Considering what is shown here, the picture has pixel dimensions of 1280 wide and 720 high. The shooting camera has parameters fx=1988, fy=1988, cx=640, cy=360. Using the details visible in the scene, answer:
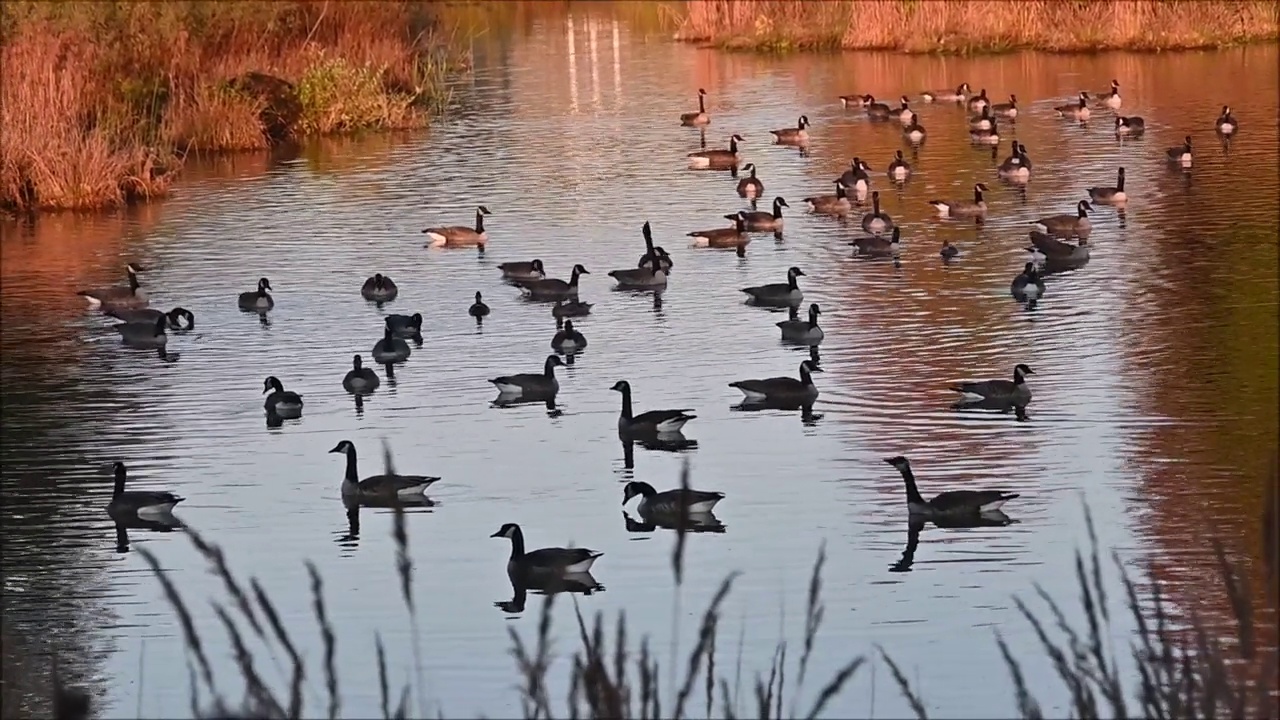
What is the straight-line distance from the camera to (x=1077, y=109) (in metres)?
33.1

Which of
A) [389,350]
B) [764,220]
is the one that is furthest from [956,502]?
[764,220]

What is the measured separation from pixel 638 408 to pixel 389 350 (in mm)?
3316

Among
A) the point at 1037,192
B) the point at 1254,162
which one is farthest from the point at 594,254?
the point at 1254,162

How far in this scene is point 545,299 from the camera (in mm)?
20719

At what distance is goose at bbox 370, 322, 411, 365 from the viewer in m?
18.0

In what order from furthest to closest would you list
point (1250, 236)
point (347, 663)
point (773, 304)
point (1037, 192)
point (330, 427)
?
point (1037, 192) → point (1250, 236) → point (773, 304) → point (330, 427) → point (347, 663)

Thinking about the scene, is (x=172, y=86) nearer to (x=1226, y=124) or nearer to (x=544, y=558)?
(x=1226, y=124)

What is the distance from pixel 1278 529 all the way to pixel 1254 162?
2599cm

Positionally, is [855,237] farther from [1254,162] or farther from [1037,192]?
[1254,162]

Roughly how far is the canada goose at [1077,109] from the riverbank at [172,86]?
1158cm

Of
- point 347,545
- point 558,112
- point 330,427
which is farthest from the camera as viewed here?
point 558,112

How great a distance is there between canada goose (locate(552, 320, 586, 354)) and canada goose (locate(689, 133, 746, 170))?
40.6 feet

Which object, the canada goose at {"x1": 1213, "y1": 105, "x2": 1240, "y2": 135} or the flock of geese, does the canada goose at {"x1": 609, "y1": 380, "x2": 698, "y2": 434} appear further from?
the canada goose at {"x1": 1213, "y1": 105, "x2": 1240, "y2": 135}

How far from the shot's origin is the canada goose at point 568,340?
60.0 feet
